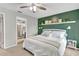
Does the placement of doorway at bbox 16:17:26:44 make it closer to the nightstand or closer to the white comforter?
the white comforter

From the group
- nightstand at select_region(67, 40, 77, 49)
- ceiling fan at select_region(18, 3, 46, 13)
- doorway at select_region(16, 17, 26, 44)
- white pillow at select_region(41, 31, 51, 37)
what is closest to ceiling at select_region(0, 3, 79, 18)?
ceiling fan at select_region(18, 3, 46, 13)

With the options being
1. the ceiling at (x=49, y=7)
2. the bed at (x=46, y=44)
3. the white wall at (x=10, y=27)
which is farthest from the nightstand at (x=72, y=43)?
the white wall at (x=10, y=27)

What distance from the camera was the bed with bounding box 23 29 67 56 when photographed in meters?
1.66

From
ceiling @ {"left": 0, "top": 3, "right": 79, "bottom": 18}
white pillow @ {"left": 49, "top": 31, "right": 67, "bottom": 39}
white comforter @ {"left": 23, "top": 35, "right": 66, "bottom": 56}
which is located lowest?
white comforter @ {"left": 23, "top": 35, "right": 66, "bottom": 56}

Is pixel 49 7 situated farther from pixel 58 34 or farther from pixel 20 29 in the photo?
pixel 20 29

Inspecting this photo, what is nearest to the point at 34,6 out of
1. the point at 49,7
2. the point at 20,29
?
the point at 49,7

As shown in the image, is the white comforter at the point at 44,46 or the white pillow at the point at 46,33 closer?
the white comforter at the point at 44,46

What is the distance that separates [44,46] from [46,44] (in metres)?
0.05

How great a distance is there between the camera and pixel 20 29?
1.82 meters

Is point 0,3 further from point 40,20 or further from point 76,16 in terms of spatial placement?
point 76,16

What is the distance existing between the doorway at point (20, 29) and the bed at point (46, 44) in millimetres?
96

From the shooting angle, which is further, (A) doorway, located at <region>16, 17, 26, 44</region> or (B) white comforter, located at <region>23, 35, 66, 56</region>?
(A) doorway, located at <region>16, 17, 26, 44</region>

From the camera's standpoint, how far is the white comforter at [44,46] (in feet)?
5.42

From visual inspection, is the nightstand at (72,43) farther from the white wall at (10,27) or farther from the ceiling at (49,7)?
the white wall at (10,27)
